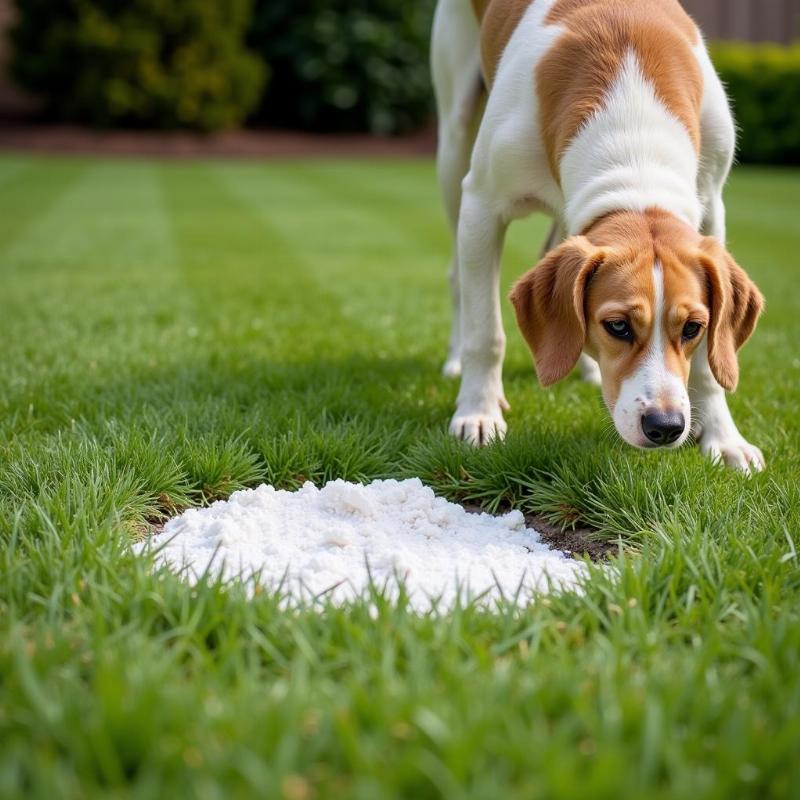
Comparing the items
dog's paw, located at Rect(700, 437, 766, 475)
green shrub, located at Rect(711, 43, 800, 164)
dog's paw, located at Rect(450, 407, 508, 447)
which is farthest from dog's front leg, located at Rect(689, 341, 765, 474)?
green shrub, located at Rect(711, 43, 800, 164)

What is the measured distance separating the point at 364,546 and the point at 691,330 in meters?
1.28

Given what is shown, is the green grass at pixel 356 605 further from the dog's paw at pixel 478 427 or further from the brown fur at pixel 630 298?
the brown fur at pixel 630 298

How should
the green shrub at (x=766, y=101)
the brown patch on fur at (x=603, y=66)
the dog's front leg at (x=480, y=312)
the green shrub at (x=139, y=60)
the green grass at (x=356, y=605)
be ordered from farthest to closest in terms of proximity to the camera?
the green shrub at (x=139, y=60)
the green shrub at (x=766, y=101)
the dog's front leg at (x=480, y=312)
the brown patch on fur at (x=603, y=66)
the green grass at (x=356, y=605)

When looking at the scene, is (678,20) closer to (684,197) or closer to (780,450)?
(684,197)

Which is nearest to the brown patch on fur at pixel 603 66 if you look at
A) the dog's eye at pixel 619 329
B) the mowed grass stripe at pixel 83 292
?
the dog's eye at pixel 619 329

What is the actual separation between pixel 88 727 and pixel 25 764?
12 centimetres

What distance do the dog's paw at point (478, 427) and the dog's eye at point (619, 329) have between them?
2.32 ft

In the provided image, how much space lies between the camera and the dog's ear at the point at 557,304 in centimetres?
323

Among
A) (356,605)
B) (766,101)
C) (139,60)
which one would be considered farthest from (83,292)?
(766,101)

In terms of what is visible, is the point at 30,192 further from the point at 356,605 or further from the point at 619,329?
the point at 356,605

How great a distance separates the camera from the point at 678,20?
154 inches

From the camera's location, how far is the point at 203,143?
894 inches

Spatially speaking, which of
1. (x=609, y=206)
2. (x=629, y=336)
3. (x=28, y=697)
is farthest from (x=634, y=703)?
(x=609, y=206)

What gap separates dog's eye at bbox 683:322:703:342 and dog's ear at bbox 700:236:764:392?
0.37ft
